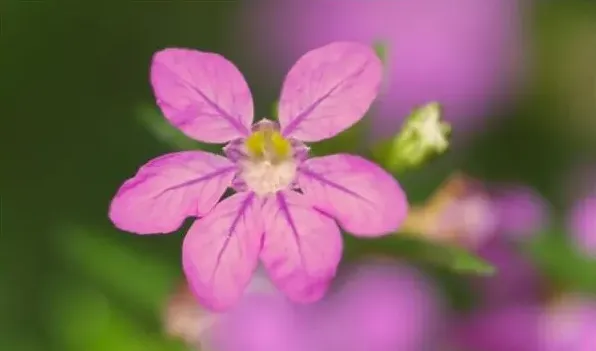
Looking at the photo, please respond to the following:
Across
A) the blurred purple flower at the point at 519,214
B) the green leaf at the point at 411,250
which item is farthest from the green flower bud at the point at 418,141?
Result: the blurred purple flower at the point at 519,214

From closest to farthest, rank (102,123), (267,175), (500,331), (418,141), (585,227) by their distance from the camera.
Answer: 1. (267,175)
2. (418,141)
3. (500,331)
4. (585,227)
5. (102,123)

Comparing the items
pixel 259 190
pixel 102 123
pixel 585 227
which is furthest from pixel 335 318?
pixel 102 123

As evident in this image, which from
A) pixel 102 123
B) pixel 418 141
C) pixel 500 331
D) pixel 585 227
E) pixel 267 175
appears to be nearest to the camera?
pixel 267 175

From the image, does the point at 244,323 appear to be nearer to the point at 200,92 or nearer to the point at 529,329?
the point at 529,329

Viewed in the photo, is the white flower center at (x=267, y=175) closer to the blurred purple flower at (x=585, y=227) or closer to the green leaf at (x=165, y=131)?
the green leaf at (x=165, y=131)

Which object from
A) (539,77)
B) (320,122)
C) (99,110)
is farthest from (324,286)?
(539,77)

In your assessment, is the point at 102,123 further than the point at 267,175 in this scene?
Yes

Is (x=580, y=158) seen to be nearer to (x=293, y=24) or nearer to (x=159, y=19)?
(x=293, y=24)
